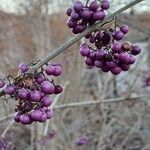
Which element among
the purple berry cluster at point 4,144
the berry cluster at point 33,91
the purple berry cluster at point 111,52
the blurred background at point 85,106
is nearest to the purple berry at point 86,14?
the purple berry cluster at point 111,52

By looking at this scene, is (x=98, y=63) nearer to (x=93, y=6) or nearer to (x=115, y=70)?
(x=115, y=70)

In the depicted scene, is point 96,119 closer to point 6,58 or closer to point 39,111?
point 6,58

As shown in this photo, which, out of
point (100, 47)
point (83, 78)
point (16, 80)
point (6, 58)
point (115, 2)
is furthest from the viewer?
point (6, 58)

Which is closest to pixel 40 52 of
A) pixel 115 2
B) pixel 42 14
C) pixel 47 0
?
pixel 42 14

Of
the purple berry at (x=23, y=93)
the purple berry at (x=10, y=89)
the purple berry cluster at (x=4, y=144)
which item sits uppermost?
the purple berry at (x=10, y=89)

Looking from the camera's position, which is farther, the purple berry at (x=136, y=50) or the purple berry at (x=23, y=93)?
the purple berry at (x=136, y=50)

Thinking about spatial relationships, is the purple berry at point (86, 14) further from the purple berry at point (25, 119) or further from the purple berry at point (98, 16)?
the purple berry at point (25, 119)

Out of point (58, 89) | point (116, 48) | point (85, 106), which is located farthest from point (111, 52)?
point (85, 106)
